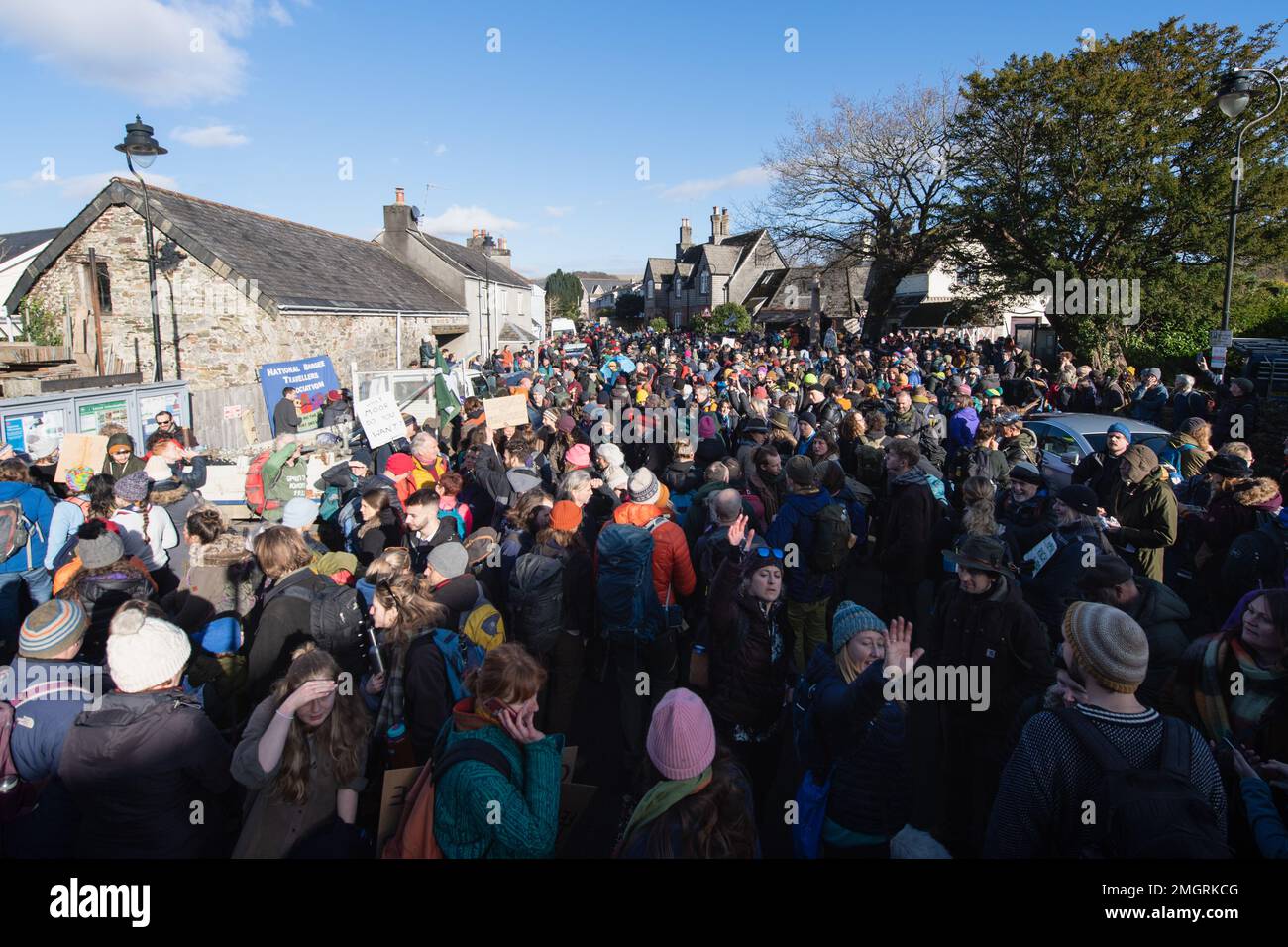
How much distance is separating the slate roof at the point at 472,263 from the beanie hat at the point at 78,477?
80.6 ft

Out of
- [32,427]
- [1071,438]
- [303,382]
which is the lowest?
[1071,438]

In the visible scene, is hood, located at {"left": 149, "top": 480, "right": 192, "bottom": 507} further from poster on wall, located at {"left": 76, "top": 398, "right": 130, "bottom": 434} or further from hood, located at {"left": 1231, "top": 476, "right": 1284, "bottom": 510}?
hood, located at {"left": 1231, "top": 476, "right": 1284, "bottom": 510}

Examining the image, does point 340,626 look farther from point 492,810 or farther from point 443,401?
point 443,401

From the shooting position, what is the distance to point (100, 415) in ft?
33.8

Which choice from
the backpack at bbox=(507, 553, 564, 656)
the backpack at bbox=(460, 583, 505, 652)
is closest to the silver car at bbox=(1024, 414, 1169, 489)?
the backpack at bbox=(507, 553, 564, 656)

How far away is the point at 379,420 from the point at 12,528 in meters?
4.33

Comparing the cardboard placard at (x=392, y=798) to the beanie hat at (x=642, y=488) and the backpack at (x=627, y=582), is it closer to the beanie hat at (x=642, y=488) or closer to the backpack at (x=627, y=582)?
the backpack at (x=627, y=582)

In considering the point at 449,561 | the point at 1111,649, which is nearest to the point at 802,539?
the point at 449,561

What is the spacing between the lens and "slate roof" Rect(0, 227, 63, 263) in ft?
113

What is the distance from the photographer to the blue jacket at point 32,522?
5.49m

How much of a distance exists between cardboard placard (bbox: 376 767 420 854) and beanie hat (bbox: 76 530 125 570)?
2.95m

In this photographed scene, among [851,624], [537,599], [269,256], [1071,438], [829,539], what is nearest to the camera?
[851,624]

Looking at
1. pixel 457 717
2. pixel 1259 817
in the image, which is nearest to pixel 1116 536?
pixel 1259 817
